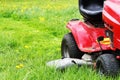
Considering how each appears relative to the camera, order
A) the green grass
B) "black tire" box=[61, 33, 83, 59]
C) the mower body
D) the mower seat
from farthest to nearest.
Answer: "black tire" box=[61, 33, 83, 59], the mower seat, the green grass, the mower body

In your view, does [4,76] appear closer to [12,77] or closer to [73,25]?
[12,77]

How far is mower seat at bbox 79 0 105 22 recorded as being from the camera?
5594mm

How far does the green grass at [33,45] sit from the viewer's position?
15.9 feet

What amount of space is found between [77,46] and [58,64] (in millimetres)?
817

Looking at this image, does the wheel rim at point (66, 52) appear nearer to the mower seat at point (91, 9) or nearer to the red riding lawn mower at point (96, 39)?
the red riding lawn mower at point (96, 39)

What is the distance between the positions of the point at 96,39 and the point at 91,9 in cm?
89

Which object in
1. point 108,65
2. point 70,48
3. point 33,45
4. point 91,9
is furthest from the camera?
point 33,45

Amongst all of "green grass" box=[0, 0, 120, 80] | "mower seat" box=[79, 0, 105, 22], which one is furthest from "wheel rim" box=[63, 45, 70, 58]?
"mower seat" box=[79, 0, 105, 22]

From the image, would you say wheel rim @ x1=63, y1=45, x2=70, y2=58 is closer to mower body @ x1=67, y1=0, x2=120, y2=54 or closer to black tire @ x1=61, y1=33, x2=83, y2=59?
black tire @ x1=61, y1=33, x2=83, y2=59

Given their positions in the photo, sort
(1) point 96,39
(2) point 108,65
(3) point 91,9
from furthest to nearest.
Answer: (3) point 91,9 → (1) point 96,39 → (2) point 108,65

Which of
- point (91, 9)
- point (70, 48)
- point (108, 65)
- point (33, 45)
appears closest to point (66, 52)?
point (70, 48)

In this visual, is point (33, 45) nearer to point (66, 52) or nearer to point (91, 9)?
point (66, 52)

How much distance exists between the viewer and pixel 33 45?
24.2 feet

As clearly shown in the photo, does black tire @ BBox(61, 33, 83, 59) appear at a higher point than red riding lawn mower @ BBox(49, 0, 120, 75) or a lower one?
lower
